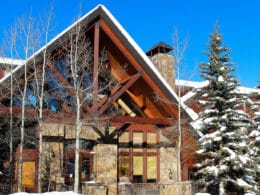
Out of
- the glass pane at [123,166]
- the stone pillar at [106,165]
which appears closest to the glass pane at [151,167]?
the glass pane at [123,166]

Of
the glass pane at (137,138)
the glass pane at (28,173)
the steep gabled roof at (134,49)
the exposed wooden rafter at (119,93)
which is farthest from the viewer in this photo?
the glass pane at (137,138)

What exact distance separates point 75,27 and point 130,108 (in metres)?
6.78

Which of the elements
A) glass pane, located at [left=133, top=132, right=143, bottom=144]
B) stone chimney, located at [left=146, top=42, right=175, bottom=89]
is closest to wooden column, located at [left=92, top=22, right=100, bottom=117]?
glass pane, located at [left=133, top=132, right=143, bottom=144]

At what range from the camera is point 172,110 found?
19297 millimetres

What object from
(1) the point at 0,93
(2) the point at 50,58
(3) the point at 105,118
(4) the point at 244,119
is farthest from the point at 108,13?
(4) the point at 244,119

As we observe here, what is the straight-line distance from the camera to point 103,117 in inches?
710

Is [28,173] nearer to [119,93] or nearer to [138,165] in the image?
[119,93]

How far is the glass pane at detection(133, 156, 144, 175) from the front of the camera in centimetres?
2055

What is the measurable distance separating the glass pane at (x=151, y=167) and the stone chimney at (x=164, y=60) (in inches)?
191

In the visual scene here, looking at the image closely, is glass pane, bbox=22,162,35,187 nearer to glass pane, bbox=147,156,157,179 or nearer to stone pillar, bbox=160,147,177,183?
glass pane, bbox=147,156,157,179

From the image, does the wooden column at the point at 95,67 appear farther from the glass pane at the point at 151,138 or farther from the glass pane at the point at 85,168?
the glass pane at the point at 151,138

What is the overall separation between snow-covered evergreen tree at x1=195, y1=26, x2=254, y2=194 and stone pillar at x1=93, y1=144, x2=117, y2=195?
450 cm

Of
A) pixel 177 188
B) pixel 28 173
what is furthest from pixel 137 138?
pixel 28 173

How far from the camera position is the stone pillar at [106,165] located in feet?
61.1
